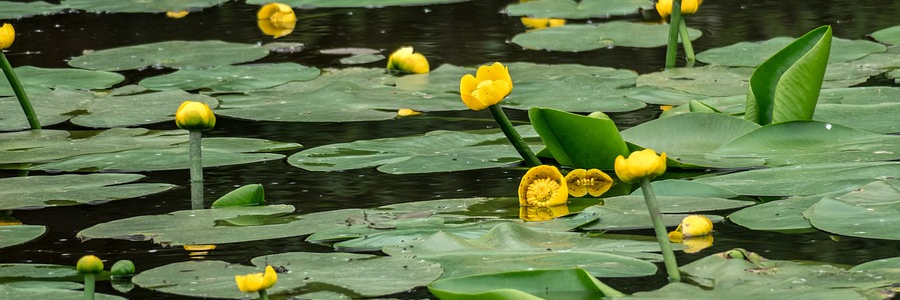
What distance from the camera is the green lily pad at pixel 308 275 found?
1.73m

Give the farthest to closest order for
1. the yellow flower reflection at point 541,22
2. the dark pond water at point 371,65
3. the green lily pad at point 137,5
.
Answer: the green lily pad at point 137,5, the yellow flower reflection at point 541,22, the dark pond water at point 371,65

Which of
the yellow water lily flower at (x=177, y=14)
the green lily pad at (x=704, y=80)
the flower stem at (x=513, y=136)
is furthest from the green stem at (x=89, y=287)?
the yellow water lily flower at (x=177, y=14)

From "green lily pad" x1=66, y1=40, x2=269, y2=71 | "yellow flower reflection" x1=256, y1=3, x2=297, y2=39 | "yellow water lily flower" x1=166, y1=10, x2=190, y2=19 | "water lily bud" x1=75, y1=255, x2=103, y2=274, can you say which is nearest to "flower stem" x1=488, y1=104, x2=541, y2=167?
"water lily bud" x1=75, y1=255, x2=103, y2=274

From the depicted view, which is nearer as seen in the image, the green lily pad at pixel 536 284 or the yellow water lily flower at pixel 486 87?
the green lily pad at pixel 536 284

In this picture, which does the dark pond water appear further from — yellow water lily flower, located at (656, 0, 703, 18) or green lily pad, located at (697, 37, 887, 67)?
yellow water lily flower, located at (656, 0, 703, 18)

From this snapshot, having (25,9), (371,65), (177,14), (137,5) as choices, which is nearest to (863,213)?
(371,65)

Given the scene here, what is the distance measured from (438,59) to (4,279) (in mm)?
2514

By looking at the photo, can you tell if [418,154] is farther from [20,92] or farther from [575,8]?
[575,8]

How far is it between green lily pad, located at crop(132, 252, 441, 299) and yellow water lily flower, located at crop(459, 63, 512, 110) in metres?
0.44

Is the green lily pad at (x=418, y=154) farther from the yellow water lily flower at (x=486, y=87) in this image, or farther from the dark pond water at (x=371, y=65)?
the yellow water lily flower at (x=486, y=87)

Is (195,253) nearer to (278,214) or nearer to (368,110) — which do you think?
(278,214)

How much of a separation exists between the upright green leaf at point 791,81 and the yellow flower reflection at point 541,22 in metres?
2.29

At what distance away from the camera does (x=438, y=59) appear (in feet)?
14.2

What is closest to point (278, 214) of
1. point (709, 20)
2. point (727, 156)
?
point (727, 156)
